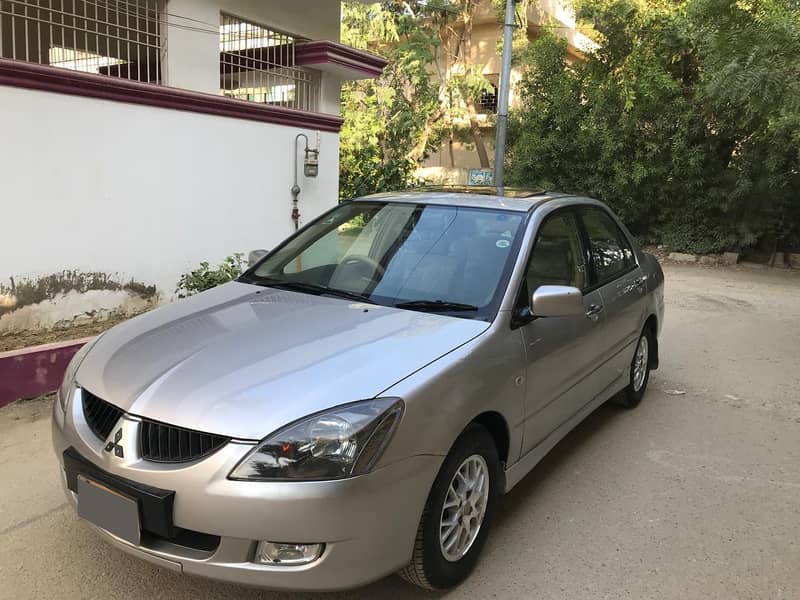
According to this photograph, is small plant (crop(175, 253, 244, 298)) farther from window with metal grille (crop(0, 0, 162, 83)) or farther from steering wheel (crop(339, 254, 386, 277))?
steering wheel (crop(339, 254, 386, 277))

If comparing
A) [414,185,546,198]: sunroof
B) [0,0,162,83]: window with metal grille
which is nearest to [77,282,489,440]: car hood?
[414,185,546,198]: sunroof

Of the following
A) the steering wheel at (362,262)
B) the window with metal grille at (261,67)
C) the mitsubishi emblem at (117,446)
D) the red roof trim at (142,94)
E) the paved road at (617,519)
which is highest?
the window with metal grille at (261,67)

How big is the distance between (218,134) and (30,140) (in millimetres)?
2100

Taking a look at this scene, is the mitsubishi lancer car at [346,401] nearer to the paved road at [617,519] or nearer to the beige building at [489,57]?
the paved road at [617,519]

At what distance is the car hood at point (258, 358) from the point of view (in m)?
2.34

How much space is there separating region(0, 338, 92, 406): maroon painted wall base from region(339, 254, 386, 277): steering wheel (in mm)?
2412

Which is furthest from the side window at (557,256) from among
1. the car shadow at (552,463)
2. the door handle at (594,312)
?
the car shadow at (552,463)

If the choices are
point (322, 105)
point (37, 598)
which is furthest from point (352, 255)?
point (322, 105)

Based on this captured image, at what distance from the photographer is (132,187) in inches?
259

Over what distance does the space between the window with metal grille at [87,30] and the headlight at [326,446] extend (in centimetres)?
494

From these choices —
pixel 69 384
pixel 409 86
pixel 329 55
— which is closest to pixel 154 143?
pixel 329 55

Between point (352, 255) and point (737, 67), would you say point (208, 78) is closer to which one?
point (352, 255)

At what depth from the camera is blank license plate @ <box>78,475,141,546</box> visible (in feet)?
7.61

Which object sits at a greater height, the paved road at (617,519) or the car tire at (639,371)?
the car tire at (639,371)
